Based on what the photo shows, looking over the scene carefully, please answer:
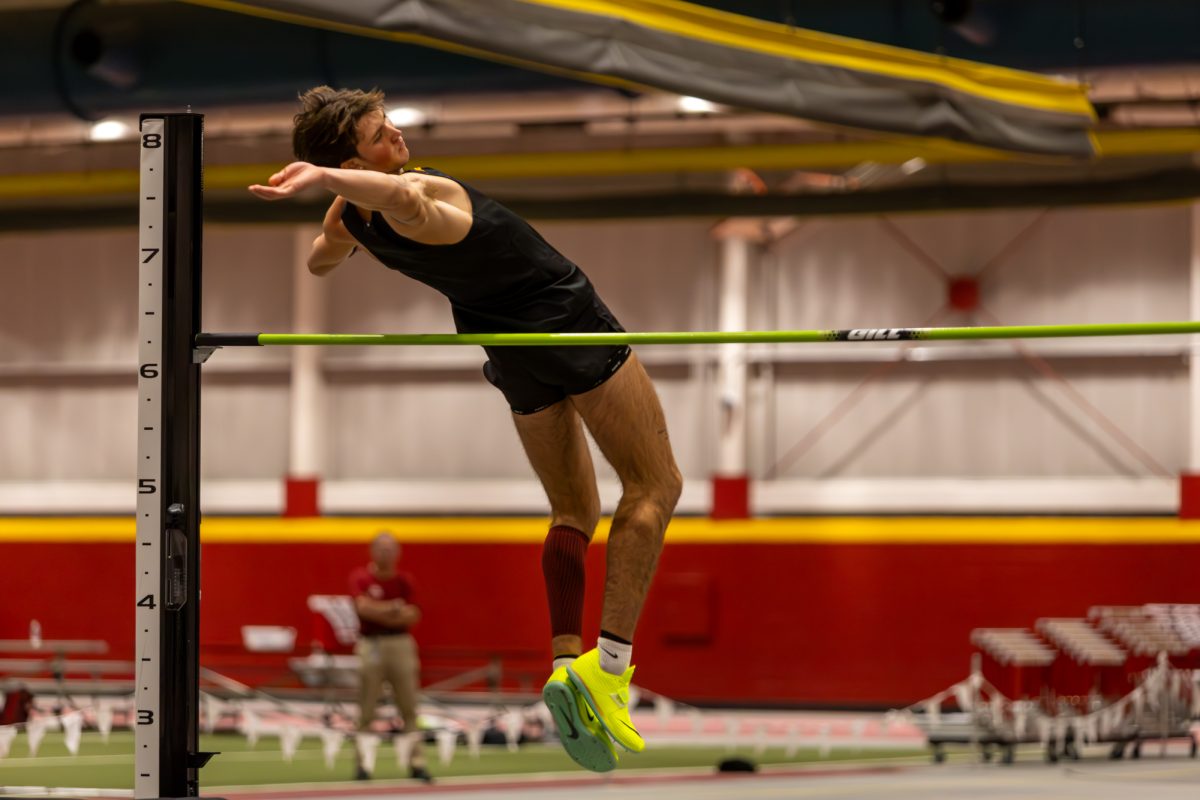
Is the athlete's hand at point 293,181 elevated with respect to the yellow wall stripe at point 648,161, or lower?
lower

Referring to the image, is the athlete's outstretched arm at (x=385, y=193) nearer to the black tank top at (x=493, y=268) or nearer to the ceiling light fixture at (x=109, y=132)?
the black tank top at (x=493, y=268)

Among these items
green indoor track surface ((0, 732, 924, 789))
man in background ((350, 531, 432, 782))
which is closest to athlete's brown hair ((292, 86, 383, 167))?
green indoor track surface ((0, 732, 924, 789))

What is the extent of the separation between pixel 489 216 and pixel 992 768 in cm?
704

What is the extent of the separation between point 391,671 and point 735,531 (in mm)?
4386

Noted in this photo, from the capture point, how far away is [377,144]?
3.66 meters

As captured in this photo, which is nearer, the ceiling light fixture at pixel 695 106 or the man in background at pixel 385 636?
the man in background at pixel 385 636

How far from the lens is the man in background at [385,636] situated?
30.8 feet

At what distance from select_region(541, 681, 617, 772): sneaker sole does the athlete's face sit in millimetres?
1325

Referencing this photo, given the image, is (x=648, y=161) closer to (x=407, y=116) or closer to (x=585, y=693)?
(x=407, y=116)

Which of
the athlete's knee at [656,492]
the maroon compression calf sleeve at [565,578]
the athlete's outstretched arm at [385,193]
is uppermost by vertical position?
the athlete's outstretched arm at [385,193]

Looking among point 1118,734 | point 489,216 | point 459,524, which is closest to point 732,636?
point 459,524

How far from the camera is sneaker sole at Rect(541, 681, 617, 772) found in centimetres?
376

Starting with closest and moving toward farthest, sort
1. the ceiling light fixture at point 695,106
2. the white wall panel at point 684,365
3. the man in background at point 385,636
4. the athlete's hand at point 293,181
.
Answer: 1. the athlete's hand at point 293,181
2. the man in background at point 385,636
3. the ceiling light fixture at point 695,106
4. the white wall panel at point 684,365

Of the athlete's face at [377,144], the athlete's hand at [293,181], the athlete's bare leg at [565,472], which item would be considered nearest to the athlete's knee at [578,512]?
the athlete's bare leg at [565,472]
